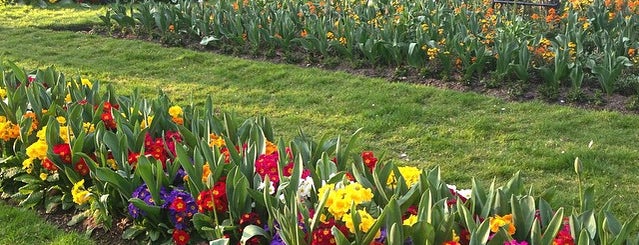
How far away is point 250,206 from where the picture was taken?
132 inches

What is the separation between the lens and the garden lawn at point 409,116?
4715mm

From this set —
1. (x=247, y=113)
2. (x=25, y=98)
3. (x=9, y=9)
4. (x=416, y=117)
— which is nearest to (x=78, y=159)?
(x=25, y=98)

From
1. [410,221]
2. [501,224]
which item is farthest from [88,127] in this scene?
[501,224]

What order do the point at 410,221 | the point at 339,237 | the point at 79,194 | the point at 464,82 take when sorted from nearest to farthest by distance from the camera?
1. the point at 339,237
2. the point at 410,221
3. the point at 79,194
4. the point at 464,82

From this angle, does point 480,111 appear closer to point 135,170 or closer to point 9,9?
point 135,170

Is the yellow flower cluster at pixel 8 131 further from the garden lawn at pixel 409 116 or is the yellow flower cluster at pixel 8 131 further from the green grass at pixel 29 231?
the garden lawn at pixel 409 116

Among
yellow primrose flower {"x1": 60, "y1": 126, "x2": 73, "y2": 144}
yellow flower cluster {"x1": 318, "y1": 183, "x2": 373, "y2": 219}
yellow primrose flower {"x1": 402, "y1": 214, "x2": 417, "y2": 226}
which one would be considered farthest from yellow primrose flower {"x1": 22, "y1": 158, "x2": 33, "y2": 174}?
yellow primrose flower {"x1": 402, "y1": 214, "x2": 417, "y2": 226}

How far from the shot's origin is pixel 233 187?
3295 mm

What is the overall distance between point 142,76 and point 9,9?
6022 millimetres

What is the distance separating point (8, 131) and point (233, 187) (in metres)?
1.72

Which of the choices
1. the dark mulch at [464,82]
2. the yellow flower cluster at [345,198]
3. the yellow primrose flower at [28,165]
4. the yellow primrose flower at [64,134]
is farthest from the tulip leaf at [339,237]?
the dark mulch at [464,82]

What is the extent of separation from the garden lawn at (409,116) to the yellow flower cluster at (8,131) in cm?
186

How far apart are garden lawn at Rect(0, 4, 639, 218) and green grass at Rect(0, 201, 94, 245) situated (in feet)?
6.51

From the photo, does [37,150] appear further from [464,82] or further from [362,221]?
[464,82]
